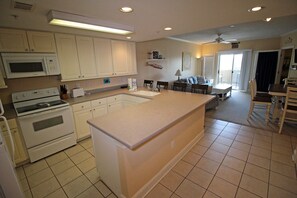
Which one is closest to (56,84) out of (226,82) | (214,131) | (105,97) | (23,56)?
(23,56)

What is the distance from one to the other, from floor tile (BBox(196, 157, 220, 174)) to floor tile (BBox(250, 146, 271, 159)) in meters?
0.81

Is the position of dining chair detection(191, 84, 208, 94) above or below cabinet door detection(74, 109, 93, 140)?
above

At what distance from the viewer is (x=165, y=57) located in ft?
18.6

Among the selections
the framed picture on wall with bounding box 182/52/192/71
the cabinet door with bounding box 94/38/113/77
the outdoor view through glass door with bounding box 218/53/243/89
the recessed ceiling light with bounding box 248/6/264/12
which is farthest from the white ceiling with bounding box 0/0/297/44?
the outdoor view through glass door with bounding box 218/53/243/89

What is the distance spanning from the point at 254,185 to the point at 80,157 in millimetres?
2703

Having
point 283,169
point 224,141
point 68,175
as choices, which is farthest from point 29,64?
point 283,169

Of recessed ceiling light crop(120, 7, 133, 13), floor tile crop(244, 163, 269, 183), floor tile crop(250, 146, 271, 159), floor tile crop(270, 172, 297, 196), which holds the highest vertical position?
recessed ceiling light crop(120, 7, 133, 13)

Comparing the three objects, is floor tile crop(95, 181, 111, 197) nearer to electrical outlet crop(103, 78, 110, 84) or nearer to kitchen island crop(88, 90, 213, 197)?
kitchen island crop(88, 90, 213, 197)

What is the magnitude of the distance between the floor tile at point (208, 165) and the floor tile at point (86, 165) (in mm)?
1714

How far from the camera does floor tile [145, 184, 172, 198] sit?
1739mm

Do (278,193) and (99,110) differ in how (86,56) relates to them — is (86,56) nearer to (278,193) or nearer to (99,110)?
(99,110)

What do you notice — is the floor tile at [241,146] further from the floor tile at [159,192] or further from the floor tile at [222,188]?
the floor tile at [159,192]

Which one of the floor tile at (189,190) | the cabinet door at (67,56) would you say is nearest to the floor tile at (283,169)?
the floor tile at (189,190)

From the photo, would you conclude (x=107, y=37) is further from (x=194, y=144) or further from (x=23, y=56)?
(x=194, y=144)
